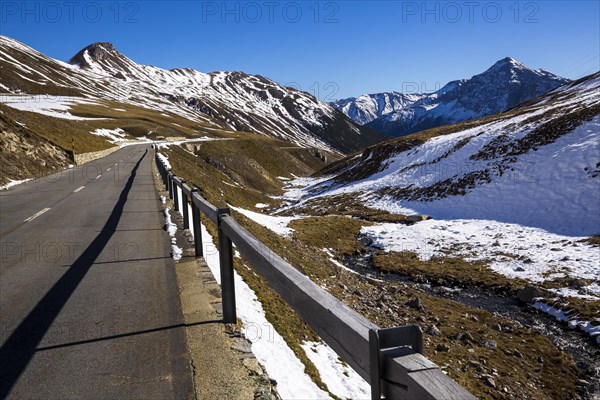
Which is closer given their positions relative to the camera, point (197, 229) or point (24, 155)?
point (197, 229)

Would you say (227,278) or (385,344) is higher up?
(385,344)

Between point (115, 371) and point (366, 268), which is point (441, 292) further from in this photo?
point (115, 371)

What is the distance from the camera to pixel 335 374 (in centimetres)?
564

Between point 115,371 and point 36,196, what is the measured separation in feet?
50.4

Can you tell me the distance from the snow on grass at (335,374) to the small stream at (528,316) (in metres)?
5.24

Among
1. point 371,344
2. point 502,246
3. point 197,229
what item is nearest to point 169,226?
point 197,229

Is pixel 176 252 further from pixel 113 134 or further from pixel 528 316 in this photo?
pixel 113 134

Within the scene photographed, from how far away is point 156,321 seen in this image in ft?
15.6

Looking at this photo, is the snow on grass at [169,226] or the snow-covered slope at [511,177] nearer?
the snow on grass at [169,226]

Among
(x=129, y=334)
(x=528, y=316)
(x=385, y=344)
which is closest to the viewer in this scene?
(x=385, y=344)

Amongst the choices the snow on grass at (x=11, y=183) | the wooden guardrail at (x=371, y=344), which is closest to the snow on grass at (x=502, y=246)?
the wooden guardrail at (x=371, y=344)

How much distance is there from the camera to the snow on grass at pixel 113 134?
60.3m

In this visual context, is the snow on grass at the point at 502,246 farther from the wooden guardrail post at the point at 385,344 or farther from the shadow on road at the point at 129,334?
the wooden guardrail post at the point at 385,344

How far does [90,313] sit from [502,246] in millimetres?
17408
